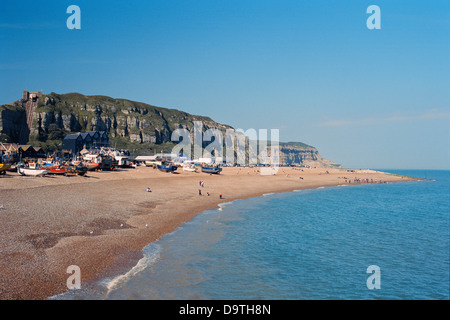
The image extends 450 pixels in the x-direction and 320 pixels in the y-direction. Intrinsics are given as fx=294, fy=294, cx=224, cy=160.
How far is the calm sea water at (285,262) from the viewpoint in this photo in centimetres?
1550

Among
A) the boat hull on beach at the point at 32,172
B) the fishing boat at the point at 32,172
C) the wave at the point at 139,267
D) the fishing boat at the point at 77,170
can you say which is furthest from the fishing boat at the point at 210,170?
the wave at the point at 139,267

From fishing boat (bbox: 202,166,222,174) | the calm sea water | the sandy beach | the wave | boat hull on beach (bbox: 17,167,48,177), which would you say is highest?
boat hull on beach (bbox: 17,167,48,177)

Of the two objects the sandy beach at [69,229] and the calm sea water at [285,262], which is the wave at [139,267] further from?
the sandy beach at [69,229]

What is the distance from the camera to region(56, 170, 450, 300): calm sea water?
50.9 ft

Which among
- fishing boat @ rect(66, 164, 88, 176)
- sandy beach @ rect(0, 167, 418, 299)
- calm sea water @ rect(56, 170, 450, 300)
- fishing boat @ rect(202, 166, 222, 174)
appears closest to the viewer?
sandy beach @ rect(0, 167, 418, 299)

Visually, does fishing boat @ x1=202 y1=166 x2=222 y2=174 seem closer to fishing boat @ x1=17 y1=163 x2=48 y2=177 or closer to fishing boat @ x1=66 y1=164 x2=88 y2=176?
fishing boat @ x1=66 y1=164 x2=88 y2=176

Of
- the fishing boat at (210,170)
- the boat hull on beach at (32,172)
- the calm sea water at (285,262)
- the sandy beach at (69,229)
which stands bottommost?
the calm sea water at (285,262)

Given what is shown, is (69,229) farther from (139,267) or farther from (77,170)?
(77,170)

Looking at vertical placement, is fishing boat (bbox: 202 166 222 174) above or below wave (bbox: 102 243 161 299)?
above

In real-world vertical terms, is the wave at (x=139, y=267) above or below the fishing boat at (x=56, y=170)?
below

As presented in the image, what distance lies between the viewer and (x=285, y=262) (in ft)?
66.8

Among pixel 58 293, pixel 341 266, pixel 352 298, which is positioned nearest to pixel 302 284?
pixel 352 298

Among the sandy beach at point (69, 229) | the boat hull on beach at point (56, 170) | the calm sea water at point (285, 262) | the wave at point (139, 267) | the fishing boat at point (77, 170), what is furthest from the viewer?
the fishing boat at point (77, 170)

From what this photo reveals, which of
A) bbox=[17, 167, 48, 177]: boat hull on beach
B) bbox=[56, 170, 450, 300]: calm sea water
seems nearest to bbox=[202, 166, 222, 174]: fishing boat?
bbox=[17, 167, 48, 177]: boat hull on beach
